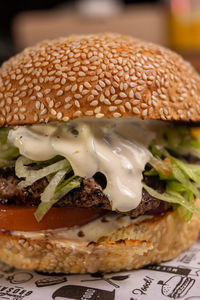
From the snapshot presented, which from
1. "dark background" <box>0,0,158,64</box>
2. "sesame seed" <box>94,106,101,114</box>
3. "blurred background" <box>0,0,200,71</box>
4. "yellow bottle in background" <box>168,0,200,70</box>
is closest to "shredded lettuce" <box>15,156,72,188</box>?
"sesame seed" <box>94,106,101,114</box>

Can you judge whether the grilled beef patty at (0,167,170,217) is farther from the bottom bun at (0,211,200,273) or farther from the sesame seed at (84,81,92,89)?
the sesame seed at (84,81,92,89)

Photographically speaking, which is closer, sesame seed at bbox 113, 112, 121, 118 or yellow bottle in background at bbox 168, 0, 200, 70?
sesame seed at bbox 113, 112, 121, 118

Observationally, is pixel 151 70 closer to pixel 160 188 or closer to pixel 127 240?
pixel 160 188

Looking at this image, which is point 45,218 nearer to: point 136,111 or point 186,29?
point 136,111

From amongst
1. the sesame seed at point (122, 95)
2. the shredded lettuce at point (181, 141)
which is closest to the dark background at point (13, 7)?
the shredded lettuce at point (181, 141)

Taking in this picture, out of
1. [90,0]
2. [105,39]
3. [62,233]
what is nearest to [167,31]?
[90,0]

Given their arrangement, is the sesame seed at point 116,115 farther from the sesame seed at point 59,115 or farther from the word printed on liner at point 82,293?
the word printed on liner at point 82,293
